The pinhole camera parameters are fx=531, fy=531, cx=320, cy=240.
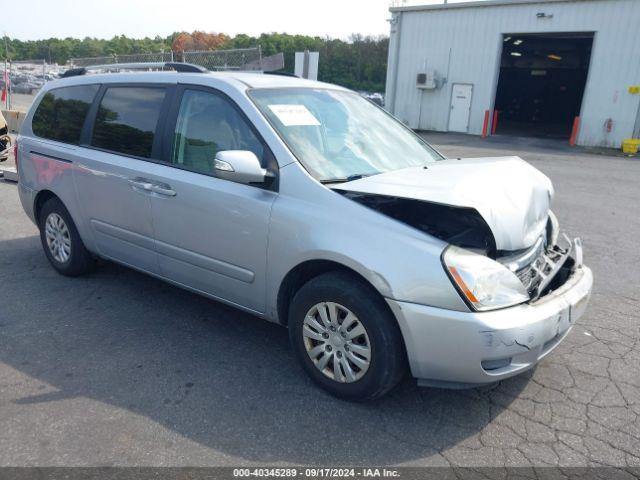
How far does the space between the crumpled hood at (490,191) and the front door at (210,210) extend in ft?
2.17

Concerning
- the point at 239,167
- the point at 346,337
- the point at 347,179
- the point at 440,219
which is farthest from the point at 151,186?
the point at 440,219

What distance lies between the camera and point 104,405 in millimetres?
3055

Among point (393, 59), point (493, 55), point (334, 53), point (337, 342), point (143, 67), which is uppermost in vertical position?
point (334, 53)

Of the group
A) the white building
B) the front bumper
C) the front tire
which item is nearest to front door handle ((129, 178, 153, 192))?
the front tire

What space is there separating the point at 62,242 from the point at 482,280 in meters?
3.88

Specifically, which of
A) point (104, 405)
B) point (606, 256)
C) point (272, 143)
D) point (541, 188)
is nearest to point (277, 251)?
point (272, 143)

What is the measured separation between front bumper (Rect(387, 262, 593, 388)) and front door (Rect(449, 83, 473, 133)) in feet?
72.6

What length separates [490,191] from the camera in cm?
309

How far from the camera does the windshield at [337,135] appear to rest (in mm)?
3404

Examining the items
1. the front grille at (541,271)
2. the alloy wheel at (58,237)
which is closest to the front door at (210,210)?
the alloy wheel at (58,237)

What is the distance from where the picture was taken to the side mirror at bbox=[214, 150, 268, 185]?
3.17 metres

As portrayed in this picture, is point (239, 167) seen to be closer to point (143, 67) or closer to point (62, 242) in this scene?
point (143, 67)

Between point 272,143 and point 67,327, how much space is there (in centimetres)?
216

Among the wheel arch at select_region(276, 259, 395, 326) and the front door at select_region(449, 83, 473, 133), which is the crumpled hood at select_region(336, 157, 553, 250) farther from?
the front door at select_region(449, 83, 473, 133)
